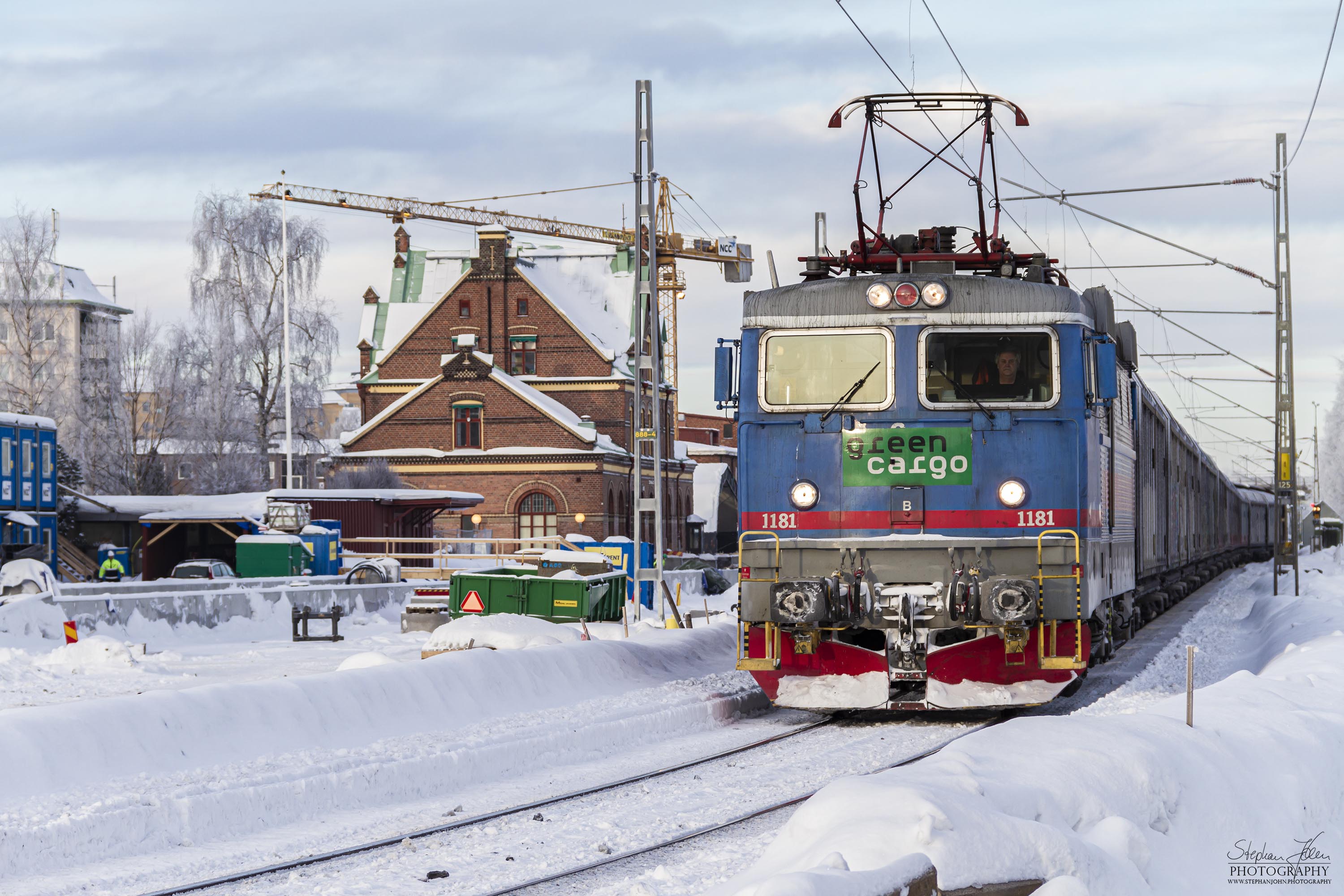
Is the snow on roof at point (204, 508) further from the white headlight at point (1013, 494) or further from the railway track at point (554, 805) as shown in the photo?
the white headlight at point (1013, 494)

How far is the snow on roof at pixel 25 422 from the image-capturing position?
3841cm

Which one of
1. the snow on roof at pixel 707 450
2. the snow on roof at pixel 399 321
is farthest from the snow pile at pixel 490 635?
the snow on roof at pixel 707 450

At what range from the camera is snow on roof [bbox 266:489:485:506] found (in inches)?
1896

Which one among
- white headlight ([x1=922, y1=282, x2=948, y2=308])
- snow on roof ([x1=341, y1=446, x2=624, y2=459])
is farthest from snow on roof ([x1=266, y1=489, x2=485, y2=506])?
white headlight ([x1=922, y1=282, x2=948, y2=308])

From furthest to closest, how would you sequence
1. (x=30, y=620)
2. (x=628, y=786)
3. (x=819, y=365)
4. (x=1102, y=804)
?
(x=30, y=620) < (x=819, y=365) < (x=628, y=786) < (x=1102, y=804)

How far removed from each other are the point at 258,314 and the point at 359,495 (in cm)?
1594

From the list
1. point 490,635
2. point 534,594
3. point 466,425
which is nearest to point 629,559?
point 534,594

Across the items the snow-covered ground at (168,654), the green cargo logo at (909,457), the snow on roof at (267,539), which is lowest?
the snow-covered ground at (168,654)

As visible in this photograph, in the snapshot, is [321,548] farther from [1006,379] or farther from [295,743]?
[1006,379]

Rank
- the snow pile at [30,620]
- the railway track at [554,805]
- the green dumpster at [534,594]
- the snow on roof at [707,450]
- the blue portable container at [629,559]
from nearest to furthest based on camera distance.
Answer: the railway track at [554,805] < the snow pile at [30,620] < the green dumpster at [534,594] < the blue portable container at [629,559] < the snow on roof at [707,450]

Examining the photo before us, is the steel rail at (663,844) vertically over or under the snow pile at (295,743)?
under

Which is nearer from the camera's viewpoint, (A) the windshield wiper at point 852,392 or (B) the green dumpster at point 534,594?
(A) the windshield wiper at point 852,392

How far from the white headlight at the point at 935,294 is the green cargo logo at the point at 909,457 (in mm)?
1128

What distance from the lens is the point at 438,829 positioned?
9102 mm
